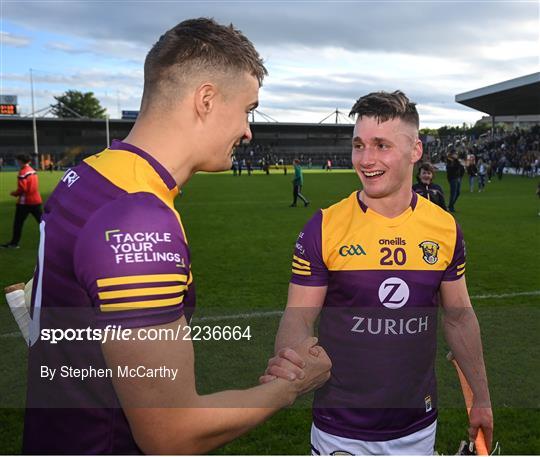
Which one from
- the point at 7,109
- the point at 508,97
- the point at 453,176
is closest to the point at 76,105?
the point at 7,109

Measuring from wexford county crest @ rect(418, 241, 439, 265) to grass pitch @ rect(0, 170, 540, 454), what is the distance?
1887 millimetres

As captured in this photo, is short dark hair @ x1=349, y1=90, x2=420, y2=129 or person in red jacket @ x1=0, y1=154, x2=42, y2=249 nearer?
short dark hair @ x1=349, y1=90, x2=420, y2=129

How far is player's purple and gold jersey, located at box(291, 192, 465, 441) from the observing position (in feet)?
8.01

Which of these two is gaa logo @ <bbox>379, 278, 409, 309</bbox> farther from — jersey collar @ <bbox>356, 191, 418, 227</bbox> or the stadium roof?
the stadium roof

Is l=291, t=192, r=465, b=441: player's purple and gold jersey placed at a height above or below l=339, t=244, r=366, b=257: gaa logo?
below

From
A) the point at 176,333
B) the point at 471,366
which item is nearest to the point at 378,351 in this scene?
the point at 471,366

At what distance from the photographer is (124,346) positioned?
47.7 inches

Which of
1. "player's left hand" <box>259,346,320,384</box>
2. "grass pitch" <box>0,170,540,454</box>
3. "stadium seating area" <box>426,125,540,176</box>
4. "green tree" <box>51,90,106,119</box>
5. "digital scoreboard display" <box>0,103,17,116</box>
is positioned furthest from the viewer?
"green tree" <box>51,90,106,119</box>

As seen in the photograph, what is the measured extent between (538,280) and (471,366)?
6439mm

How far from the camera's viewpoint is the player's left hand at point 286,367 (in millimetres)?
1559

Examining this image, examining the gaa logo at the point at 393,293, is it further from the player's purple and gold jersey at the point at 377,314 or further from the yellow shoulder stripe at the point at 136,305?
the yellow shoulder stripe at the point at 136,305

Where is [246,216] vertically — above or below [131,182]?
below

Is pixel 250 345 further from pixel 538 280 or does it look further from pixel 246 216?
pixel 246 216

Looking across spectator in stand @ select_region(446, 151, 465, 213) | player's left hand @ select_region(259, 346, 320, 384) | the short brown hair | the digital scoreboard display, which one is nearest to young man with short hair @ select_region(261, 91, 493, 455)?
player's left hand @ select_region(259, 346, 320, 384)
